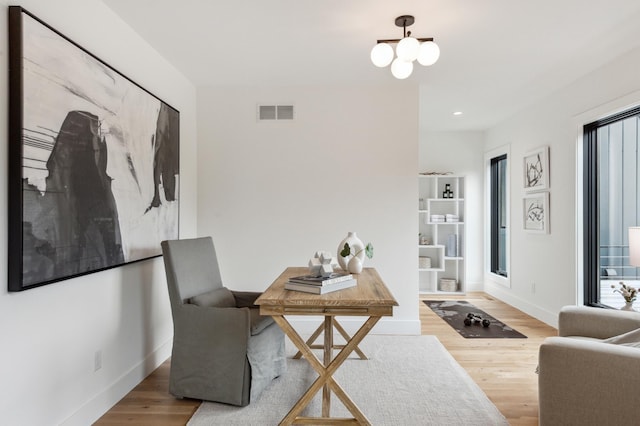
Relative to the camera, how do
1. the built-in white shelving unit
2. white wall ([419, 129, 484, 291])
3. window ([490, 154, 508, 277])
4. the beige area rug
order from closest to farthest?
1. the beige area rug
2. window ([490, 154, 508, 277])
3. the built-in white shelving unit
4. white wall ([419, 129, 484, 291])

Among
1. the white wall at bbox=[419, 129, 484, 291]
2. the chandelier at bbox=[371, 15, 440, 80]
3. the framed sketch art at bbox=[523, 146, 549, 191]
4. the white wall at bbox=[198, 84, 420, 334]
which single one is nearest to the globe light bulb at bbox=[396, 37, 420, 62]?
the chandelier at bbox=[371, 15, 440, 80]

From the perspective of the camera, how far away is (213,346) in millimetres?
2291

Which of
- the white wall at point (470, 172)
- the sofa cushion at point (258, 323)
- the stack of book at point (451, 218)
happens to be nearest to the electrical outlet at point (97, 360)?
the sofa cushion at point (258, 323)

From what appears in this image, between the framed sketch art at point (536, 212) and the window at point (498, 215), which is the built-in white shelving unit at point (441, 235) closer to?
the window at point (498, 215)

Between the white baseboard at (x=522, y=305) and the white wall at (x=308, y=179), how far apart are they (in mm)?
→ 1550

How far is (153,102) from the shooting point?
2871 mm

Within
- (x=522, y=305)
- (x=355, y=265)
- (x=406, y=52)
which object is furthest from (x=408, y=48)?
(x=522, y=305)

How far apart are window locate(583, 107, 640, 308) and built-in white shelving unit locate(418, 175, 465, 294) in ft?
7.31

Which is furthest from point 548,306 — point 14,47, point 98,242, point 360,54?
point 14,47

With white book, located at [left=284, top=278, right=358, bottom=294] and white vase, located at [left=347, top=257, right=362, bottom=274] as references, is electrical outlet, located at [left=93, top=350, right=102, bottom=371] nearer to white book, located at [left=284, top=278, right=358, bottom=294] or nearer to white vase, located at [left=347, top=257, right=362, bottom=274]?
white book, located at [left=284, top=278, right=358, bottom=294]

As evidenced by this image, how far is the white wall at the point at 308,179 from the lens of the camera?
379 cm

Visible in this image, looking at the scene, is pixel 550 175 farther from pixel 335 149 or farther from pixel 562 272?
pixel 335 149

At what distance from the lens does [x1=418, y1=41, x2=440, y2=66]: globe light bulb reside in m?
2.27

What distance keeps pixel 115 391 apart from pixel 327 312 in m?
1.53
